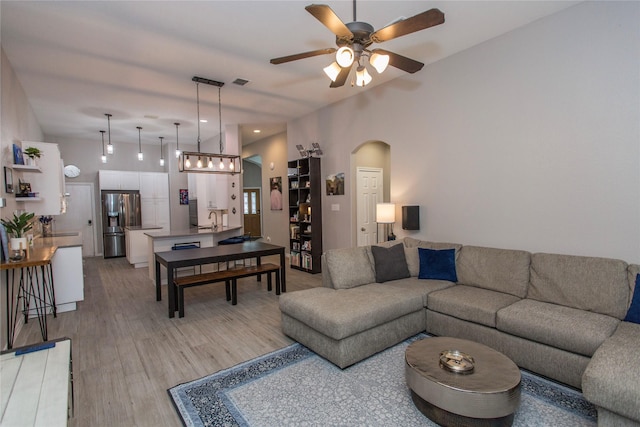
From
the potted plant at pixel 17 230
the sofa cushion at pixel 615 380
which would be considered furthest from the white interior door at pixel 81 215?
the sofa cushion at pixel 615 380

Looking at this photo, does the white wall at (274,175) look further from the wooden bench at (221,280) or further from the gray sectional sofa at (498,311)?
the gray sectional sofa at (498,311)

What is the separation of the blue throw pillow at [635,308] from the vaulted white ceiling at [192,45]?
102 inches

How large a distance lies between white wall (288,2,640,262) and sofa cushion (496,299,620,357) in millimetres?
769

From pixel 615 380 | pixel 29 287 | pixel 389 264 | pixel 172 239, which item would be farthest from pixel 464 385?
pixel 172 239

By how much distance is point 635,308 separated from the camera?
239cm

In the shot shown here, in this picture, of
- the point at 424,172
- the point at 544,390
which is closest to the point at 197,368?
the point at 544,390

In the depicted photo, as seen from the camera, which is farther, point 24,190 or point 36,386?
point 24,190

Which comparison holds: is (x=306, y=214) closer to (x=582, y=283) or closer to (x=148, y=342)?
(x=148, y=342)

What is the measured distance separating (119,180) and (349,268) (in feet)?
24.4

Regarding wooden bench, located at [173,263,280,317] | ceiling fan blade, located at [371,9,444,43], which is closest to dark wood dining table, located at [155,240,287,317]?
Result: wooden bench, located at [173,263,280,317]

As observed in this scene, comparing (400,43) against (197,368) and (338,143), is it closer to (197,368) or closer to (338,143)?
Result: (338,143)

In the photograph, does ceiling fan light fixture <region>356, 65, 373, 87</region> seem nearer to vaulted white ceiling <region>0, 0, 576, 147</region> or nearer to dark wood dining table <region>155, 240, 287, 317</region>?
vaulted white ceiling <region>0, 0, 576, 147</region>

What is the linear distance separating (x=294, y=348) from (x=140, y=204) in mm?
7184

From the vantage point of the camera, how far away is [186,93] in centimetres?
493
